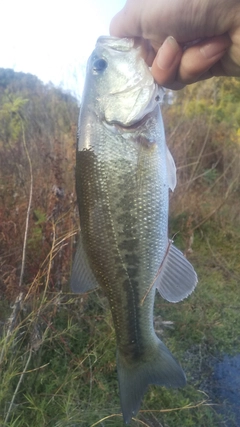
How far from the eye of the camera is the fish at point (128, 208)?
1.60m

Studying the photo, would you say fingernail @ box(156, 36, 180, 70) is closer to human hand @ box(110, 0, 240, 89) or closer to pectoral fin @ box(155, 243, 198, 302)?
human hand @ box(110, 0, 240, 89)

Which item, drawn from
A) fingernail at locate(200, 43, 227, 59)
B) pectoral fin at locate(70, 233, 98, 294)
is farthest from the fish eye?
pectoral fin at locate(70, 233, 98, 294)

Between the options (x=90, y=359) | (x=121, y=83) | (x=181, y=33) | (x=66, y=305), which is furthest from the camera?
(x=66, y=305)

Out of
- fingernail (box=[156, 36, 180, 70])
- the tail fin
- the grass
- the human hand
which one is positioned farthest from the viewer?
the grass

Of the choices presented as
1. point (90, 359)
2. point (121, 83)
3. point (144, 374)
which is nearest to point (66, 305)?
point (90, 359)

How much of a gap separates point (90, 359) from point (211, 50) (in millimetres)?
2387

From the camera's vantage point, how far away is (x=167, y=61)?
1607mm

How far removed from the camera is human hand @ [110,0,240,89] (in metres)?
1.45

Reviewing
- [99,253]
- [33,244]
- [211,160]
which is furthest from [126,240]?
[211,160]

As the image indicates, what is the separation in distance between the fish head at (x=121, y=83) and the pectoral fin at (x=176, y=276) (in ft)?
1.92

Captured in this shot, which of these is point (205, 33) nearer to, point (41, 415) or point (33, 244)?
point (41, 415)

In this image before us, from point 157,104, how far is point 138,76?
5.8 inches

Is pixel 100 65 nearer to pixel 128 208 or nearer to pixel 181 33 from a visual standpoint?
pixel 181 33

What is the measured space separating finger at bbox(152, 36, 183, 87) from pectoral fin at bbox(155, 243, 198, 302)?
0.70 meters
